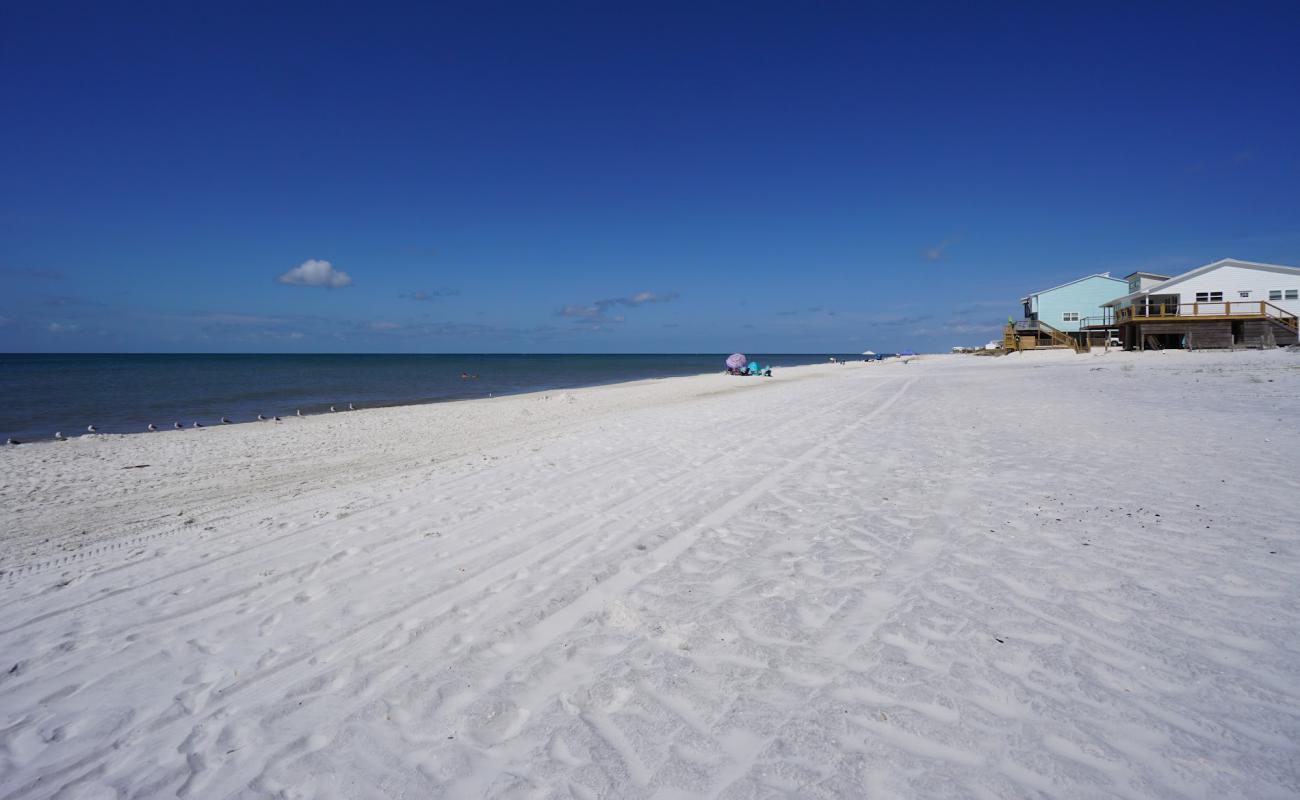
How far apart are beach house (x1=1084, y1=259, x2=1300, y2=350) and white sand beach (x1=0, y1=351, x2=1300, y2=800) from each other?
35.5 meters

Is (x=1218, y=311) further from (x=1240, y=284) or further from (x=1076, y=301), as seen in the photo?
(x=1076, y=301)

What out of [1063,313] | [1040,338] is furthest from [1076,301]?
[1040,338]

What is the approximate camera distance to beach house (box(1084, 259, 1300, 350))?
33219 millimetres

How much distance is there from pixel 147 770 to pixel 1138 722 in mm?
4976

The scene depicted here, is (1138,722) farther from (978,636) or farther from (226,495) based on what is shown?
(226,495)

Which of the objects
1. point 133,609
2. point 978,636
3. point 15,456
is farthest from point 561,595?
point 15,456

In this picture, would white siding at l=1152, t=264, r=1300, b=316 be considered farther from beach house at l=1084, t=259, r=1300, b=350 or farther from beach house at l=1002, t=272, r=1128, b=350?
beach house at l=1002, t=272, r=1128, b=350

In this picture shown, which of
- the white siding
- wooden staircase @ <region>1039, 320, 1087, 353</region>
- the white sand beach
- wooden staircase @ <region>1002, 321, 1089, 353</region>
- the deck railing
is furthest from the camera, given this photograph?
wooden staircase @ <region>1002, 321, 1089, 353</region>

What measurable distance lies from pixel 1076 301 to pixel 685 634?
62.3 meters

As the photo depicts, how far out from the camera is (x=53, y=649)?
401 cm

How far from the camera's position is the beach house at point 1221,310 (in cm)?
3322

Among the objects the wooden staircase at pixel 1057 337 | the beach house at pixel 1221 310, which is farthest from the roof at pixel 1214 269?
the wooden staircase at pixel 1057 337

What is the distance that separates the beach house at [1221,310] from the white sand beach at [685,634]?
117 feet

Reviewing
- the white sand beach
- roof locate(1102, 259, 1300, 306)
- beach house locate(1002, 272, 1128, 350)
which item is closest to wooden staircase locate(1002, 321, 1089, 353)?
beach house locate(1002, 272, 1128, 350)
